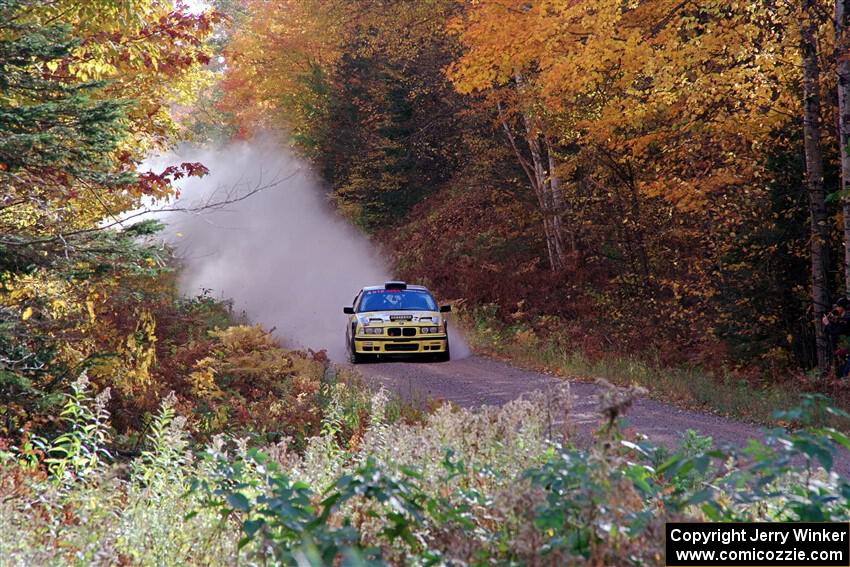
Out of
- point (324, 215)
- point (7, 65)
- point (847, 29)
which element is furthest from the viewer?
point (324, 215)

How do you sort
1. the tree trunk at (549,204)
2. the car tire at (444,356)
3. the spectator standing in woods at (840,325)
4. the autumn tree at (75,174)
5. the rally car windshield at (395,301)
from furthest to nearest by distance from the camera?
the tree trunk at (549,204)
the car tire at (444,356)
the rally car windshield at (395,301)
the spectator standing in woods at (840,325)
the autumn tree at (75,174)

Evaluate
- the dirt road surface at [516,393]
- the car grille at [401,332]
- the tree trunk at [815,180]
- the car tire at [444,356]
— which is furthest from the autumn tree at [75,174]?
the tree trunk at [815,180]

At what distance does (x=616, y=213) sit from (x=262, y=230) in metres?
26.9

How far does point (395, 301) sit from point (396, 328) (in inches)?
37.0

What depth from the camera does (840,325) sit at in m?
14.5

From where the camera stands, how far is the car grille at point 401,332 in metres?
20.3

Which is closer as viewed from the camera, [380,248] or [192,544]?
[192,544]

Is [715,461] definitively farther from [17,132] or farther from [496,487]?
[17,132]

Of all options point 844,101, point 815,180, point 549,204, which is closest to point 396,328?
point 549,204

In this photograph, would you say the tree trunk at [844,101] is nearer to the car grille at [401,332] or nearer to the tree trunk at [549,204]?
the car grille at [401,332]

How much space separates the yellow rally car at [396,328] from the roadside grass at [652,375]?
2104 mm

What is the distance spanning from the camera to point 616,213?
22.8 metres

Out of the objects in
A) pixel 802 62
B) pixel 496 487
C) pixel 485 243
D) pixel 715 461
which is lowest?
pixel 715 461

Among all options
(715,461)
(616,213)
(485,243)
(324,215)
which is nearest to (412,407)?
(715,461)
